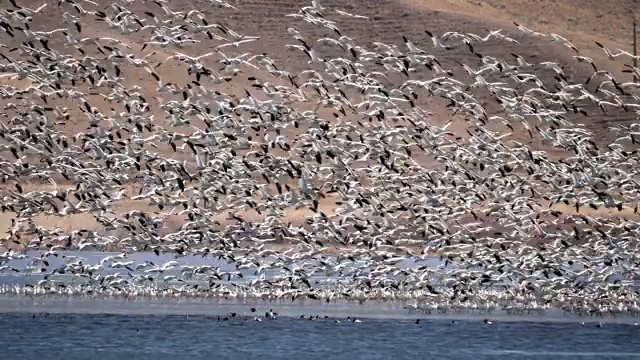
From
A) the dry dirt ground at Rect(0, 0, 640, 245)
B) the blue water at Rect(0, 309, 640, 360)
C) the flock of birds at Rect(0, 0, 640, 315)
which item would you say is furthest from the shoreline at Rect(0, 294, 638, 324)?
the dry dirt ground at Rect(0, 0, 640, 245)

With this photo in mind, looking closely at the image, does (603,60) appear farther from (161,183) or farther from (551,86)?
(161,183)

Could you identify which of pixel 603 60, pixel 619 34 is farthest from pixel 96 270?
pixel 619 34

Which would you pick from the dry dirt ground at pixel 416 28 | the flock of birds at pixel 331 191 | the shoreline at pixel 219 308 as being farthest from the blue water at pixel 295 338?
the dry dirt ground at pixel 416 28

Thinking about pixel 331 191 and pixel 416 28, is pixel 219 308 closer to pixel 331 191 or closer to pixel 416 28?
pixel 331 191

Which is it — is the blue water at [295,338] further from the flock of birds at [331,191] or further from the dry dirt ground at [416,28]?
the dry dirt ground at [416,28]

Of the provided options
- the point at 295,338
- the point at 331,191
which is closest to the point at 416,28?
the point at 331,191

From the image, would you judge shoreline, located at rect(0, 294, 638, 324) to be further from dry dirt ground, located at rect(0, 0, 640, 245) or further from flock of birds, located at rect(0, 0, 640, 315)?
dry dirt ground, located at rect(0, 0, 640, 245)

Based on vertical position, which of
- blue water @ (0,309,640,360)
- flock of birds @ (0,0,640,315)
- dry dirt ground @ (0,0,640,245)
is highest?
dry dirt ground @ (0,0,640,245)
